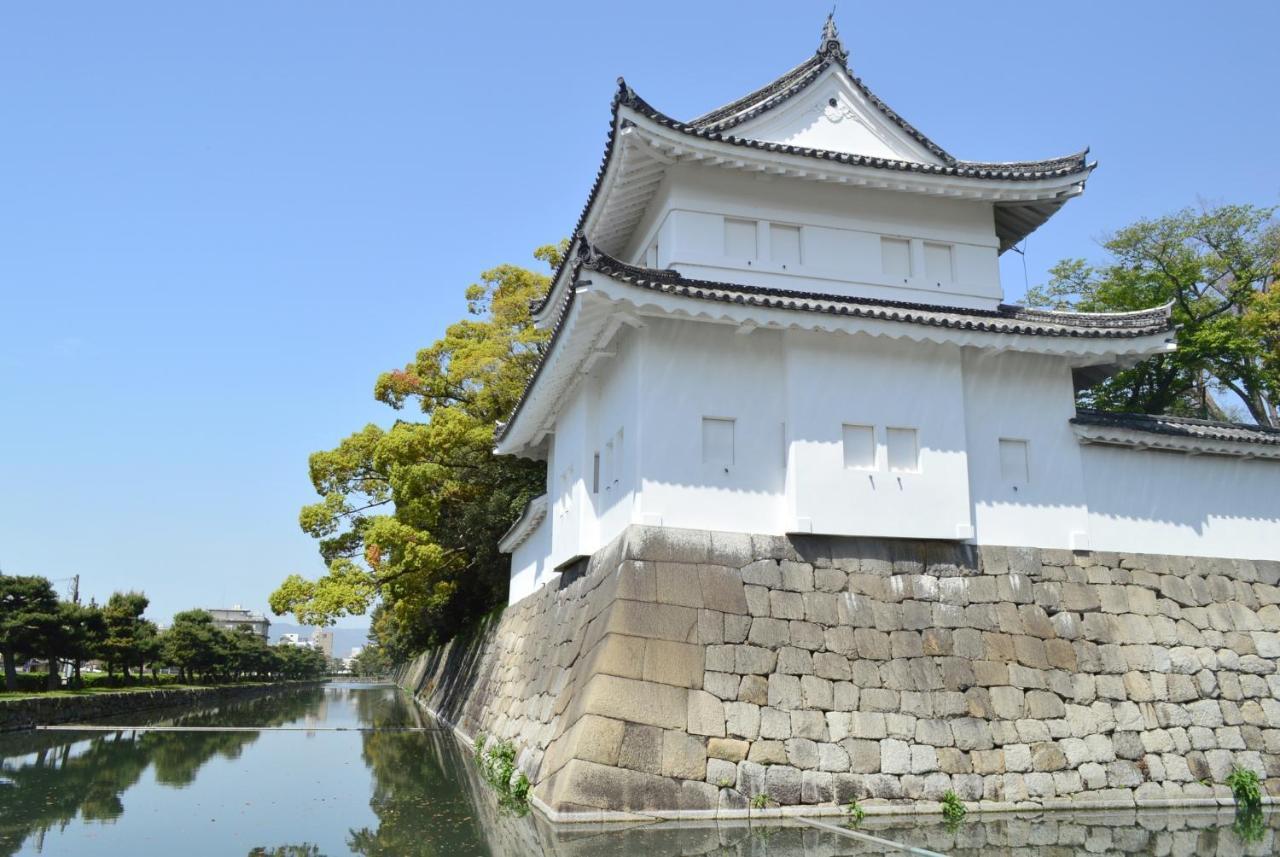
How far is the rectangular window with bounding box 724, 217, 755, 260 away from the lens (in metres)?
11.8

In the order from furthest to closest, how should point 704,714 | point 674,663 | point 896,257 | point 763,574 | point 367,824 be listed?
point 896,257
point 763,574
point 367,824
point 674,663
point 704,714

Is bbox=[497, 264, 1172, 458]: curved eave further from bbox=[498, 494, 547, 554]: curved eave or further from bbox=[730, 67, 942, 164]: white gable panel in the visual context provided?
bbox=[498, 494, 547, 554]: curved eave

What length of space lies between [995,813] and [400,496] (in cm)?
1632

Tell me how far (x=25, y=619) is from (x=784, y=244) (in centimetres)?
2330

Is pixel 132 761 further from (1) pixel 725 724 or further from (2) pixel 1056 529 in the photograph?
(2) pixel 1056 529

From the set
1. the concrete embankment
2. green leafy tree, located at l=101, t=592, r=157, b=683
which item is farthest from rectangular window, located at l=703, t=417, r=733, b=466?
green leafy tree, located at l=101, t=592, r=157, b=683

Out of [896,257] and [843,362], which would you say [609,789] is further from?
[896,257]

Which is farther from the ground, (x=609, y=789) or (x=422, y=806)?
(x=609, y=789)

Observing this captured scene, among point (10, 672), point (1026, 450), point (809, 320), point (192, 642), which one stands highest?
point (809, 320)

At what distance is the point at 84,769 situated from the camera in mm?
13977

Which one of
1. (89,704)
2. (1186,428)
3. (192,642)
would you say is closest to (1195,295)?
(1186,428)

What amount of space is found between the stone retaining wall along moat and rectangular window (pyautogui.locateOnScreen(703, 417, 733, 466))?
889mm

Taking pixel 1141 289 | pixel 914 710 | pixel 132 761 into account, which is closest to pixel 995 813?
pixel 914 710

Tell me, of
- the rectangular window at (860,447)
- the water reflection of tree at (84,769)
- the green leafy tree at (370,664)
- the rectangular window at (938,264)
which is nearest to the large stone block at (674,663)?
the rectangular window at (860,447)
